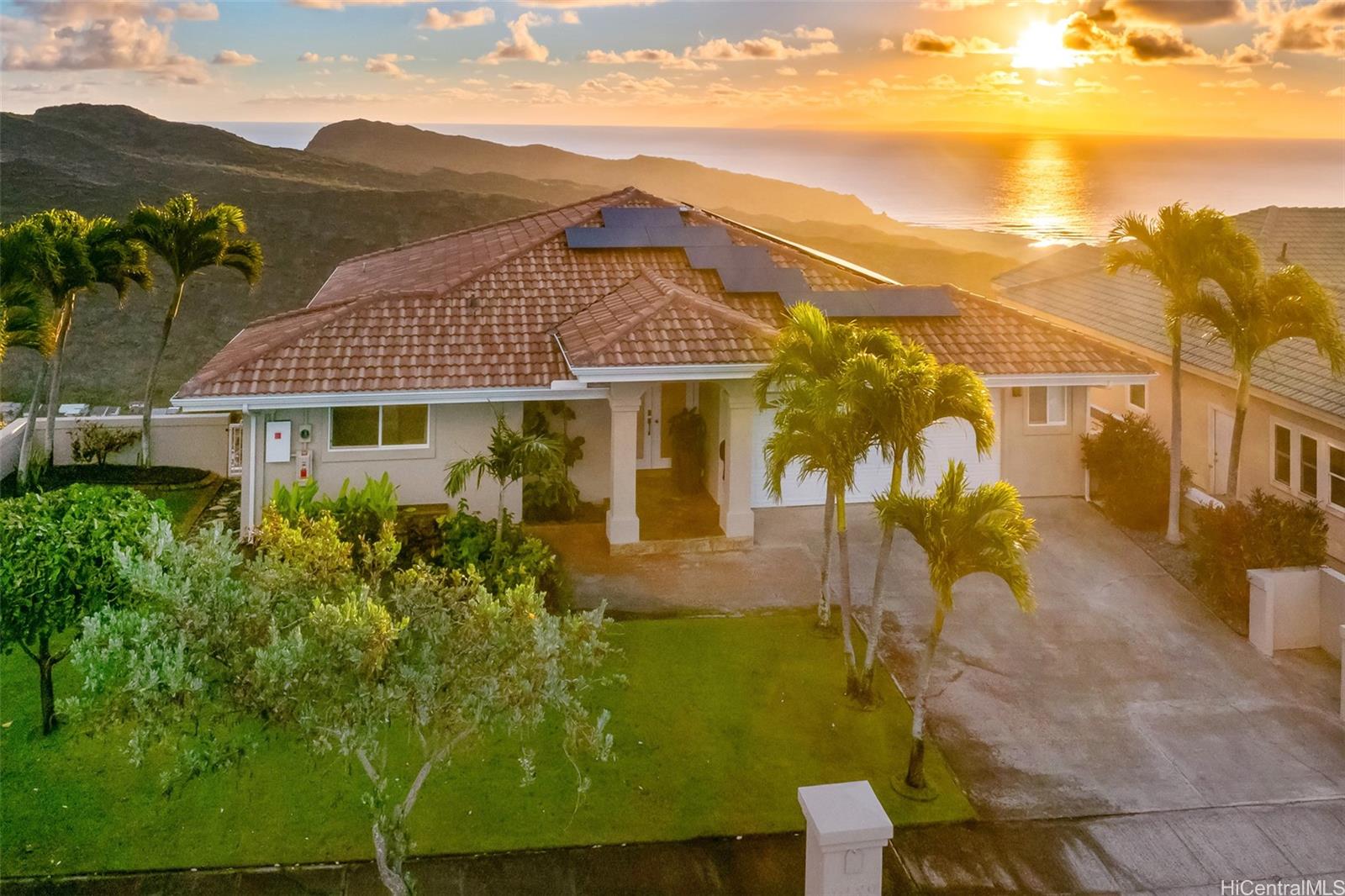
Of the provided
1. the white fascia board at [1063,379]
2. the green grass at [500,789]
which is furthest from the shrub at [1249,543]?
the green grass at [500,789]

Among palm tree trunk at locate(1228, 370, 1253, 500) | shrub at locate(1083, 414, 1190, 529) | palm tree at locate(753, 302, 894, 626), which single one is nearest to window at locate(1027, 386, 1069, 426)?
shrub at locate(1083, 414, 1190, 529)

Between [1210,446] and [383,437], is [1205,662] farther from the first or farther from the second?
[383,437]

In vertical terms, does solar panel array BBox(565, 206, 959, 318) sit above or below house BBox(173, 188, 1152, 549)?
above

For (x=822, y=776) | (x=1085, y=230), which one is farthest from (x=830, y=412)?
(x=1085, y=230)

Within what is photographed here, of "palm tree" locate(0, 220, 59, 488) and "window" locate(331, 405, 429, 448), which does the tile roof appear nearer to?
"window" locate(331, 405, 429, 448)

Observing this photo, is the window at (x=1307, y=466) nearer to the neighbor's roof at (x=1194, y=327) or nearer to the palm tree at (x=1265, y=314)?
the neighbor's roof at (x=1194, y=327)

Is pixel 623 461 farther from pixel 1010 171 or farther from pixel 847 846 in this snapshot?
pixel 1010 171
